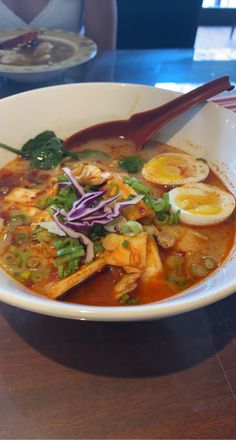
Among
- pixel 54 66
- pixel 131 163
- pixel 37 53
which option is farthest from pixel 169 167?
pixel 37 53

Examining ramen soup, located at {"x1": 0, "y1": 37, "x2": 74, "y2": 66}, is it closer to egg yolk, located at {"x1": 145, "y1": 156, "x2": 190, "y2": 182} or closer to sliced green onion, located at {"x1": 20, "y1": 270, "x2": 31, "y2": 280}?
egg yolk, located at {"x1": 145, "y1": 156, "x2": 190, "y2": 182}

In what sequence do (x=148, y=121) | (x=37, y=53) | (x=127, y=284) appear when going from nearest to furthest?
1. (x=127, y=284)
2. (x=148, y=121)
3. (x=37, y=53)

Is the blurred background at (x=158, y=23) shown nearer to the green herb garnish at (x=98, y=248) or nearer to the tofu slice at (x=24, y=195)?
the tofu slice at (x=24, y=195)

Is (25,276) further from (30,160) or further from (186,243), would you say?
(30,160)

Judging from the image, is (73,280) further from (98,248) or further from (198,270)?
(198,270)

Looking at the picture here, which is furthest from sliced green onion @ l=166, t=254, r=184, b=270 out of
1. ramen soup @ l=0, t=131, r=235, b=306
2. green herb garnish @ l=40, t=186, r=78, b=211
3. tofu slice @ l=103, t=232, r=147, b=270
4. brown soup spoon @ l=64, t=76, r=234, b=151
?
brown soup spoon @ l=64, t=76, r=234, b=151

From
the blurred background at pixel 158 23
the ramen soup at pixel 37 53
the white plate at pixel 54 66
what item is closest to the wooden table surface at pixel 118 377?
the white plate at pixel 54 66
